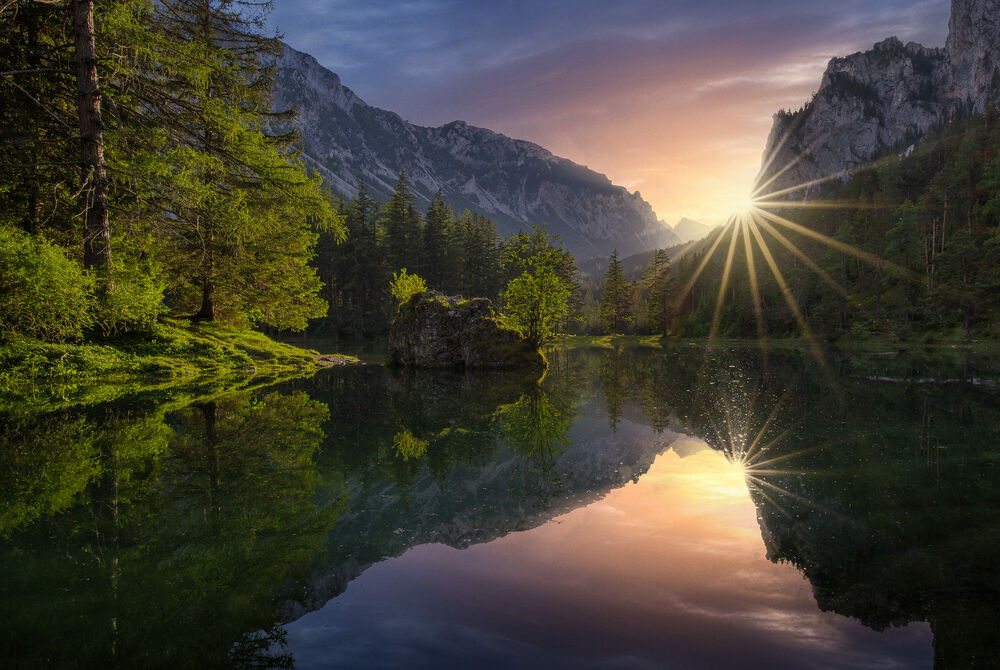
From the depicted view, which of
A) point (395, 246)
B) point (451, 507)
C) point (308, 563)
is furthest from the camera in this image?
point (395, 246)

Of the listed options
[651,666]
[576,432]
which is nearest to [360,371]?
[576,432]

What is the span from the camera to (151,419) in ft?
35.2

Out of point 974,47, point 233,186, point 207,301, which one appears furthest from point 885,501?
point 974,47

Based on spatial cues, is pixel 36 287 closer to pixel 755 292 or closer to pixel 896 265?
pixel 896 265

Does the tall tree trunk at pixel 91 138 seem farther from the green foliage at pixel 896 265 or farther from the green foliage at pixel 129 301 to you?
the green foliage at pixel 896 265

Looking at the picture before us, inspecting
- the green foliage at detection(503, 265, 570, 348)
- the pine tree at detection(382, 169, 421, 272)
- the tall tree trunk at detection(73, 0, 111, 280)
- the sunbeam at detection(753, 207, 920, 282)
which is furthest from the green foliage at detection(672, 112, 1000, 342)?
the tall tree trunk at detection(73, 0, 111, 280)

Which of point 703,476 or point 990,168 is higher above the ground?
point 990,168

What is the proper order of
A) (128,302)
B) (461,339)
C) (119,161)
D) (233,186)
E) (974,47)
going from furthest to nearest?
(974,47), (461,339), (233,186), (119,161), (128,302)

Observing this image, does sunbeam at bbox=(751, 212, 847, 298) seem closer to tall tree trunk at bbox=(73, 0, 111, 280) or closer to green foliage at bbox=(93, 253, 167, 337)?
green foliage at bbox=(93, 253, 167, 337)

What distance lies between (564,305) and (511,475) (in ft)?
71.8

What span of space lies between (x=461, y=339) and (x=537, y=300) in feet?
17.6

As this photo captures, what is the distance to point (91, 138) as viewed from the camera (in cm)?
1503

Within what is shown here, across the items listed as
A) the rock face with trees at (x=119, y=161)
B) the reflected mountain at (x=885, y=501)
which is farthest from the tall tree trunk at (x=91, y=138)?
the reflected mountain at (x=885, y=501)

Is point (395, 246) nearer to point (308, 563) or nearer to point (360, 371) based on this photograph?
point (360, 371)
